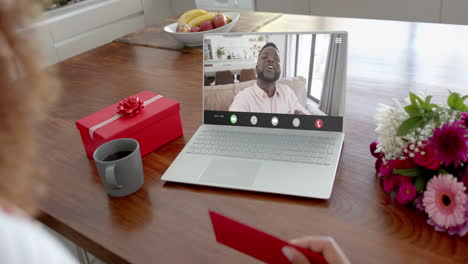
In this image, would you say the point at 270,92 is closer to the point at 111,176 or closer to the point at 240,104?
the point at 240,104

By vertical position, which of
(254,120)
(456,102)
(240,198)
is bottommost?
(240,198)

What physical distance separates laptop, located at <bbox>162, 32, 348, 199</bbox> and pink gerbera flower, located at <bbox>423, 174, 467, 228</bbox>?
21 centimetres

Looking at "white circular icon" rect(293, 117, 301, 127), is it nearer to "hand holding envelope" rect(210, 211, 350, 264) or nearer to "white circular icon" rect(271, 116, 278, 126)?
"white circular icon" rect(271, 116, 278, 126)

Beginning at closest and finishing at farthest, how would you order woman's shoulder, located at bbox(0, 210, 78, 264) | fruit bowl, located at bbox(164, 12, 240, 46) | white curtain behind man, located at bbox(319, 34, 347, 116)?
woman's shoulder, located at bbox(0, 210, 78, 264)
white curtain behind man, located at bbox(319, 34, 347, 116)
fruit bowl, located at bbox(164, 12, 240, 46)

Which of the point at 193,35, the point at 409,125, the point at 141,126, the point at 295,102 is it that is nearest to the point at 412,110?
the point at 409,125

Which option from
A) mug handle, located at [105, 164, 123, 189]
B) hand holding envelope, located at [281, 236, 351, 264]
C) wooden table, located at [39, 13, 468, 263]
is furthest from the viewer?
mug handle, located at [105, 164, 123, 189]

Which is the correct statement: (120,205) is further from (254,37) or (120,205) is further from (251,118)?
(254,37)

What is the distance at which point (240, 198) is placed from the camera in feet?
2.98

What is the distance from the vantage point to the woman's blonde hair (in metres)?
0.43

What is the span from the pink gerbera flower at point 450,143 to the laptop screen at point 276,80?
0.28 meters

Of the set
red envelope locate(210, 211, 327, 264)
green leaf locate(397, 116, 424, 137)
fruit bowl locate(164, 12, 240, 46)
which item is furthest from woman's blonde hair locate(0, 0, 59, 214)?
fruit bowl locate(164, 12, 240, 46)

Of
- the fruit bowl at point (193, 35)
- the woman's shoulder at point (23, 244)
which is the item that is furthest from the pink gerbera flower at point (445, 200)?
the fruit bowl at point (193, 35)

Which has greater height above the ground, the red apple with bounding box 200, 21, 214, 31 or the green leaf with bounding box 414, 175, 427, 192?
the red apple with bounding box 200, 21, 214, 31

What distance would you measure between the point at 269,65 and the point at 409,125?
380mm
